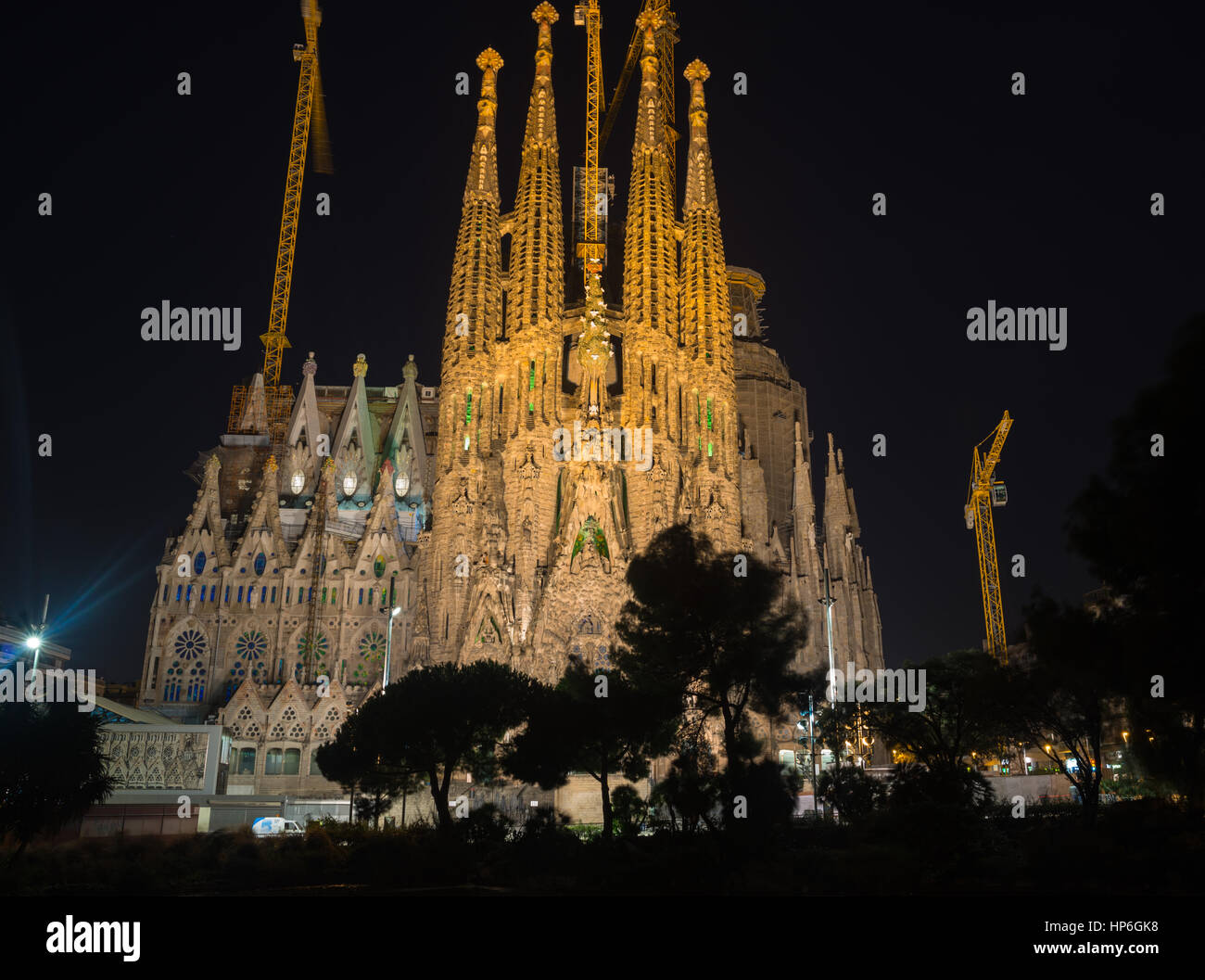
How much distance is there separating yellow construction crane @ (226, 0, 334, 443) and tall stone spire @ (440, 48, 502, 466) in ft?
67.4

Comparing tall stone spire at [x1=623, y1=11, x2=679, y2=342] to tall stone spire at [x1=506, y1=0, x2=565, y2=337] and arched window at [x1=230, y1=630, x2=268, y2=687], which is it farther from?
arched window at [x1=230, y1=630, x2=268, y2=687]

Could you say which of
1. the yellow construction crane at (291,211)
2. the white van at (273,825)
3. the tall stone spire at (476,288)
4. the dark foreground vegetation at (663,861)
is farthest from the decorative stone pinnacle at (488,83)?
the dark foreground vegetation at (663,861)

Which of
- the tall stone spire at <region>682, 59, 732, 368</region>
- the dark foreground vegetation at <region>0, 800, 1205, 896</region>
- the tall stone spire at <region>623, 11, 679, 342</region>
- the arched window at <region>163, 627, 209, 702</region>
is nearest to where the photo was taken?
the dark foreground vegetation at <region>0, 800, 1205, 896</region>

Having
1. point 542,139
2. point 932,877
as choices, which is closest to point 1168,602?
point 932,877

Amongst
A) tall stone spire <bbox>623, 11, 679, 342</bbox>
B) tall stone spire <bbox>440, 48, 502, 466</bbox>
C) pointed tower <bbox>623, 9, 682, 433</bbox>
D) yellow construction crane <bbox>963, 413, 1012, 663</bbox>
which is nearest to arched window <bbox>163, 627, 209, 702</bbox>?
tall stone spire <bbox>440, 48, 502, 466</bbox>

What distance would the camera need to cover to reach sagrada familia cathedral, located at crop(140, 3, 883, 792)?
2211 inches

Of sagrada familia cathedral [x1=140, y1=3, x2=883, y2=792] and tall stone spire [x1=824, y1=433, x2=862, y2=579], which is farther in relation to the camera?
tall stone spire [x1=824, y1=433, x2=862, y2=579]

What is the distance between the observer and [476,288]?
6425 centimetres
